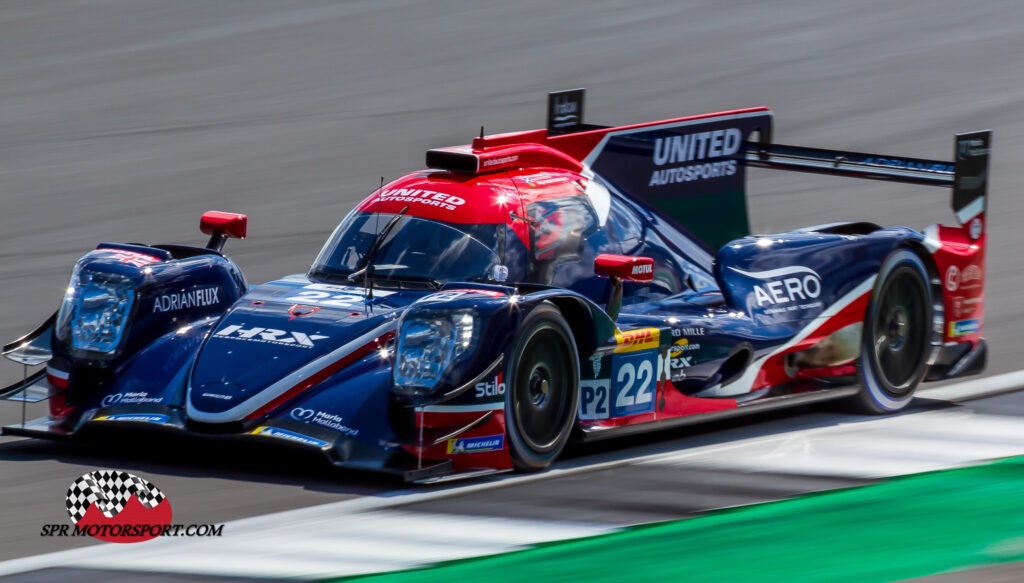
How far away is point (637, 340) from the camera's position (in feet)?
25.5

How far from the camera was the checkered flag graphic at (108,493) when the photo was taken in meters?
6.39

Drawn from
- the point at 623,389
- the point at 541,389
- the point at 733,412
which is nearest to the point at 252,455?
the point at 541,389

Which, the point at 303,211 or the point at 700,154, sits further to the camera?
the point at 303,211

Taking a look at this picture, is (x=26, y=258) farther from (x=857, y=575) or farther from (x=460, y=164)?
(x=857, y=575)

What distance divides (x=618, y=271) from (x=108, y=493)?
2.69 meters

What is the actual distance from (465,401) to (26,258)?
7405mm

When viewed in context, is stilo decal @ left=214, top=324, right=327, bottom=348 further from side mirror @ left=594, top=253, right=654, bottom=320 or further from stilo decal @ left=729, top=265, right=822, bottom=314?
stilo decal @ left=729, top=265, right=822, bottom=314

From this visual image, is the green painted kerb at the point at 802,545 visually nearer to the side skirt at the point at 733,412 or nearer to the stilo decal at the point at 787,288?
the side skirt at the point at 733,412

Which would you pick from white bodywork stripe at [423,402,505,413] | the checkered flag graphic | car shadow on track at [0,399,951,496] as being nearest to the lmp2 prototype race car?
white bodywork stripe at [423,402,505,413]

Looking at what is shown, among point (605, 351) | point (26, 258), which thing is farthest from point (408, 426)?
point (26, 258)

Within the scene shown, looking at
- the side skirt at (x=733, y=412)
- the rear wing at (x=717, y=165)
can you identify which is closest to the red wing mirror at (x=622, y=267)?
the side skirt at (x=733, y=412)

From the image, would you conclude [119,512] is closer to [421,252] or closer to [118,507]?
[118,507]

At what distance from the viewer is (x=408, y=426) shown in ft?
22.6

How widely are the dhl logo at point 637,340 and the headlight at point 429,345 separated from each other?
102 cm
